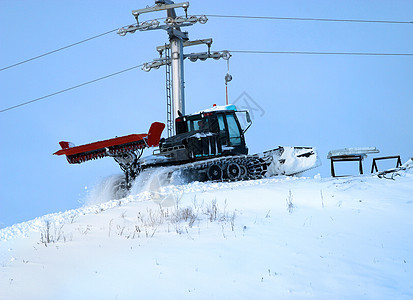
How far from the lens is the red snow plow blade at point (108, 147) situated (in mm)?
14664

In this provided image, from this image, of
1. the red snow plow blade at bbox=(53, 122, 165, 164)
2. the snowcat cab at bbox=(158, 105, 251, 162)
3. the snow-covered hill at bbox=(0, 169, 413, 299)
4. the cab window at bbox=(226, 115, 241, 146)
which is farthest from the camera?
the cab window at bbox=(226, 115, 241, 146)

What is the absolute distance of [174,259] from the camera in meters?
6.25

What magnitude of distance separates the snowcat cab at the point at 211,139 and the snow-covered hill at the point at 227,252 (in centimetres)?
521

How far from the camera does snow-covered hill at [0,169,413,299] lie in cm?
532

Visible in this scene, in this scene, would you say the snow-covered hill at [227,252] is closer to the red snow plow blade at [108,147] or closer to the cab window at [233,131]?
the red snow plow blade at [108,147]

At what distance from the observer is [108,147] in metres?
15.4

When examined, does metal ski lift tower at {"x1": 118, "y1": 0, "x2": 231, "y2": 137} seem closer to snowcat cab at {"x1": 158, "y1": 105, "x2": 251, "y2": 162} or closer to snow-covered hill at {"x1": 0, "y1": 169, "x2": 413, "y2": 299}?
snowcat cab at {"x1": 158, "y1": 105, "x2": 251, "y2": 162}

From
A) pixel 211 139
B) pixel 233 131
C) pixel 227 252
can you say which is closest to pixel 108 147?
pixel 211 139

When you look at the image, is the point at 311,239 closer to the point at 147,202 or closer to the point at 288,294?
the point at 288,294

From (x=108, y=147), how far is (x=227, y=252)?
31.9ft

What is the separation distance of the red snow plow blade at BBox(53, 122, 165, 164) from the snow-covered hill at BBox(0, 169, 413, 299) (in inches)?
163

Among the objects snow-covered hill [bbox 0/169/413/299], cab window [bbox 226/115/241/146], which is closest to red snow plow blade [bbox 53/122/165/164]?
cab window [bbox 226/115/241/146]

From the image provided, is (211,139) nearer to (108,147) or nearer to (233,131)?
(233,131)

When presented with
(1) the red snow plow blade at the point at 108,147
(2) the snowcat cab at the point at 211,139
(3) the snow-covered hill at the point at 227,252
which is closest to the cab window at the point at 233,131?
(2) the snowcat cab at the point at 211,139
